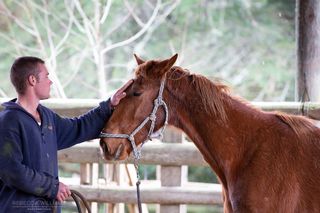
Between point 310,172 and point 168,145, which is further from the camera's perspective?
point 168,145

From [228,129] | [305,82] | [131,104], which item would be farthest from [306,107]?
[131,104]

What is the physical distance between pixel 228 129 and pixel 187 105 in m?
0.27

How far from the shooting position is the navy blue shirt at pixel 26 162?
11.4ft

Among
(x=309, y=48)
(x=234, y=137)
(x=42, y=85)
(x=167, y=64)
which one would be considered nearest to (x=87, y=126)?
(x=42, y=85)

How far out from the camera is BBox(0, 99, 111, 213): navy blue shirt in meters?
3.47

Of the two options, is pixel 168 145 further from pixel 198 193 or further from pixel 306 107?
pixel 306 107

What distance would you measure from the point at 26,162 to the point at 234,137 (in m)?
1.16

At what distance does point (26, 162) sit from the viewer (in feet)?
11.7

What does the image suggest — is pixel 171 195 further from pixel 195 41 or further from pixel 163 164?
pixel 195 41

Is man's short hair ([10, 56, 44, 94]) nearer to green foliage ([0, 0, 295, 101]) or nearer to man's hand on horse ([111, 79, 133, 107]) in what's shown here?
man's hand on horse ([111, 79, 133, 107])

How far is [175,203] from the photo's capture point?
5.45m

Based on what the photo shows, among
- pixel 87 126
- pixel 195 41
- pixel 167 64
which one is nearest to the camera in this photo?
pixel 167 64

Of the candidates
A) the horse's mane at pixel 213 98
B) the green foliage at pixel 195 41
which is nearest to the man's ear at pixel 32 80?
the horse's mane at pixel 213 98

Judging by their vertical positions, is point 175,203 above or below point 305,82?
below
